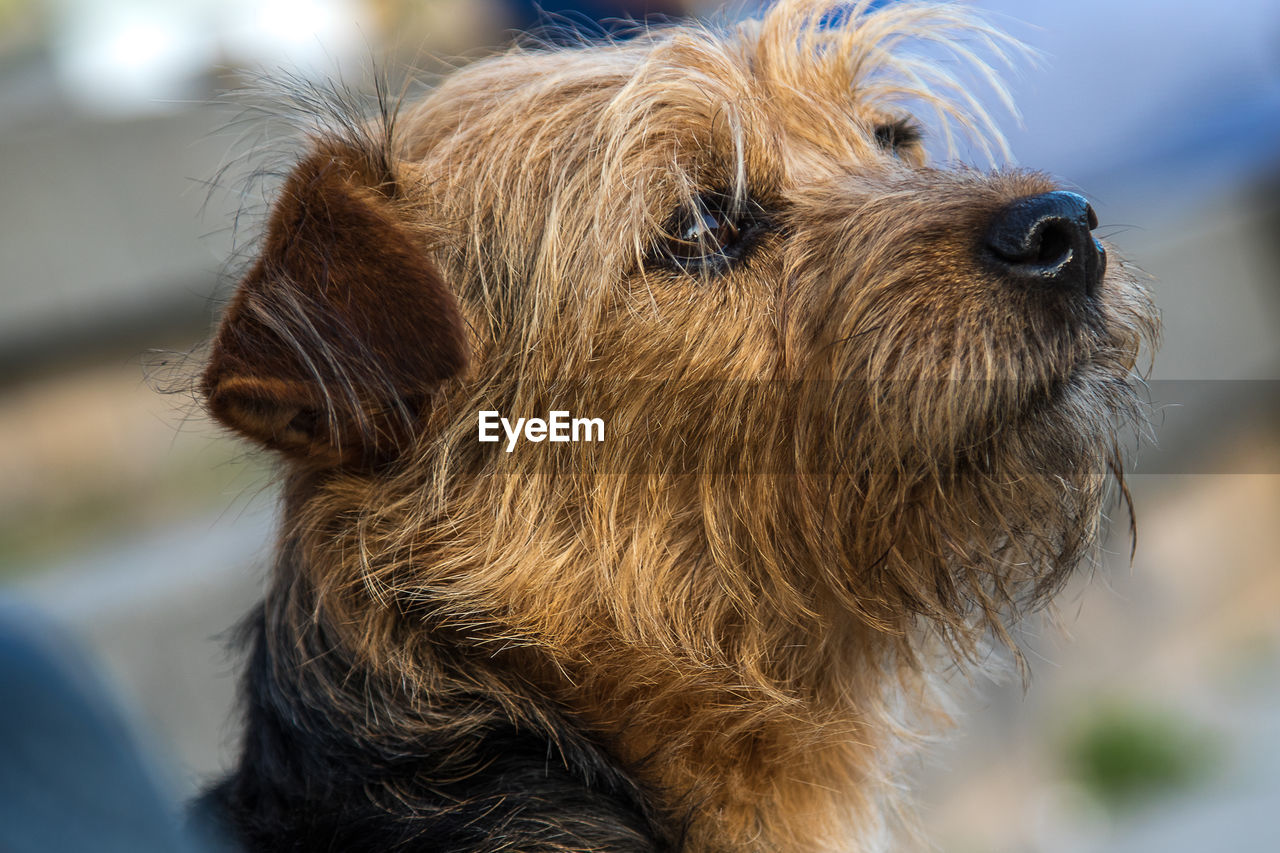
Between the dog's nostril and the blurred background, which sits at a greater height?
the dog's nostril

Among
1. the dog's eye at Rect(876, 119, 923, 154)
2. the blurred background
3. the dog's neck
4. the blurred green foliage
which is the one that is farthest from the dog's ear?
the blurred green foliage

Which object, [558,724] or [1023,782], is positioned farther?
[1023,782]

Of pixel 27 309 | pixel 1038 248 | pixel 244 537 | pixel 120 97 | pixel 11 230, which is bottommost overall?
pixel 244 537

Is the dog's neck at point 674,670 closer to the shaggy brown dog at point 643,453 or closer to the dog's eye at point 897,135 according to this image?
the shaggy brown dog at point 643,453

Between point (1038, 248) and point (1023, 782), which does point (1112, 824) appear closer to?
point (1023, 782)

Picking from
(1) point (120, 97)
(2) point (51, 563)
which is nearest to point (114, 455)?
(2) point (51, 563)

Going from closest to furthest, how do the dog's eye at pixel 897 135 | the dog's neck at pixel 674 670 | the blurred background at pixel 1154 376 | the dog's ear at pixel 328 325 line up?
the dog's ear at pixel 328 325
the dog's neck at pixel 674 670
the dog's eye at pixel 897 135
the blurred background at pixel 1154 376

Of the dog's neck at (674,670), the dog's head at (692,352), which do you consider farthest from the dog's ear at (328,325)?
the dog's neck at (674,670)

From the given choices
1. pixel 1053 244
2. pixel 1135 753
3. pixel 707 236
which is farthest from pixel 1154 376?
pixel 707 236

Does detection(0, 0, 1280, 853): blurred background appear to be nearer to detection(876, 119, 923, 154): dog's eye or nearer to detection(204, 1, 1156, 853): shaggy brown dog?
detection(876, 119, 923, 154): dog's eye
